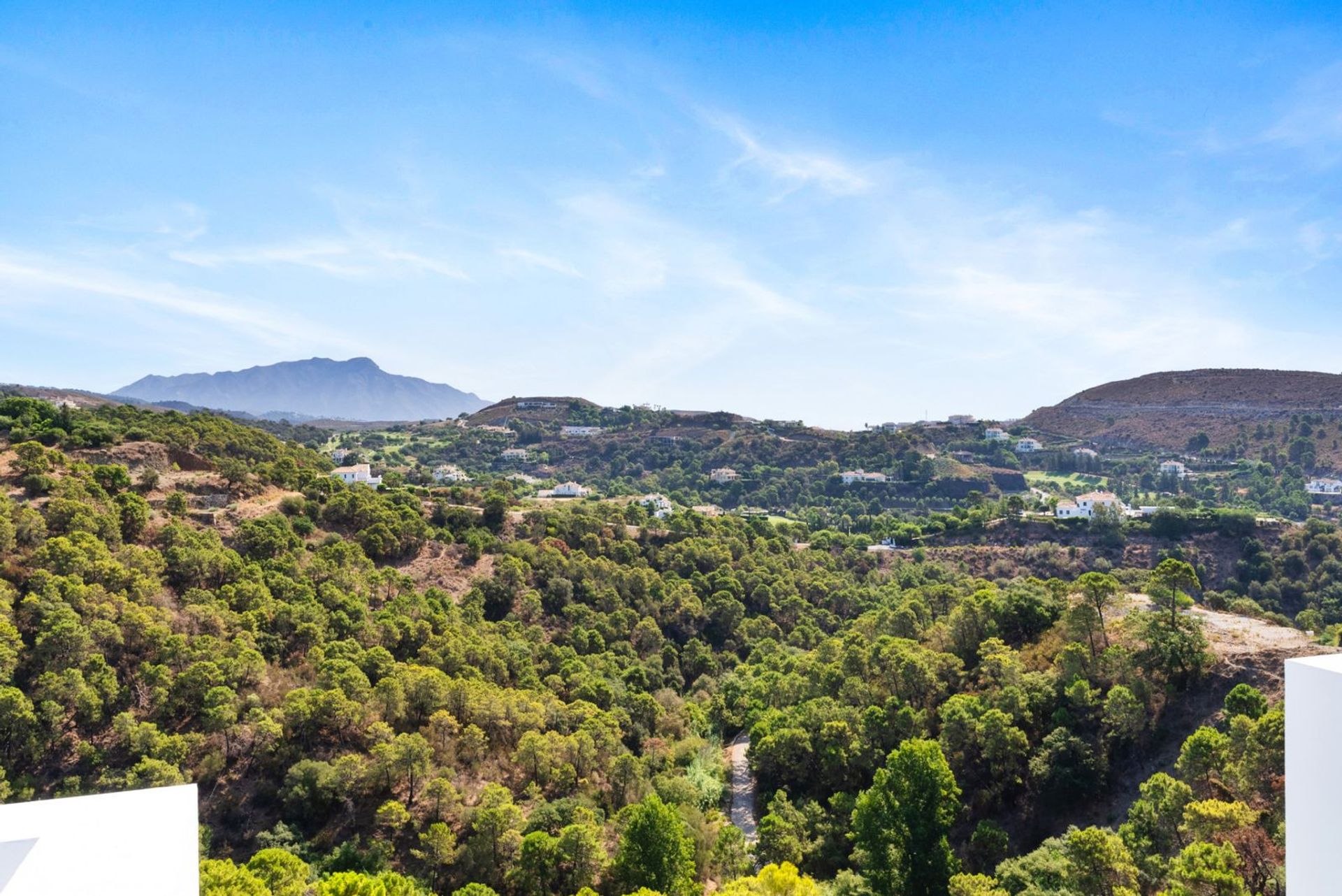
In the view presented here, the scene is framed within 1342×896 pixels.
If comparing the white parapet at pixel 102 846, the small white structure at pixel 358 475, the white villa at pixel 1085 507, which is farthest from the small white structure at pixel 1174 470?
the white parapet at pixel 102 846

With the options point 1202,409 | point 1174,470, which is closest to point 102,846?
point 1174,470

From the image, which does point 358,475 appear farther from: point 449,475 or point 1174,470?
point 1174,470

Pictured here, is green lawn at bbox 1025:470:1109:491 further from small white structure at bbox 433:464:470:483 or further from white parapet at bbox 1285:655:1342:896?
white parapet at bbox 1285:655:1342:896

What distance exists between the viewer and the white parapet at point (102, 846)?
3998 mm

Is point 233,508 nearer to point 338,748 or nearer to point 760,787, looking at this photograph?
point 338,748

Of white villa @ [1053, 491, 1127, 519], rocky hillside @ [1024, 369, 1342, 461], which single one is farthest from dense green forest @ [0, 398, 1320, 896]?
rocky hillside @ [1024, 369, 1342, 461]

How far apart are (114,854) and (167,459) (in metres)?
43.5

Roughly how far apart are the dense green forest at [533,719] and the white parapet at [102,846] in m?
12.0

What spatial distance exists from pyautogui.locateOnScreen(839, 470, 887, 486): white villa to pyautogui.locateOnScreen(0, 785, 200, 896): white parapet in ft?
299

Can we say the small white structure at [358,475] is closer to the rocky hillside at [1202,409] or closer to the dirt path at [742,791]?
the dirt path at [742,791]

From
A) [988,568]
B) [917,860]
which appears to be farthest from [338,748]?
[988,568]

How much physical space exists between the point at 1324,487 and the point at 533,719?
9108 cm

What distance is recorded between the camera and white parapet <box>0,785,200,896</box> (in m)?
4.00

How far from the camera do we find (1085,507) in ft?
228
